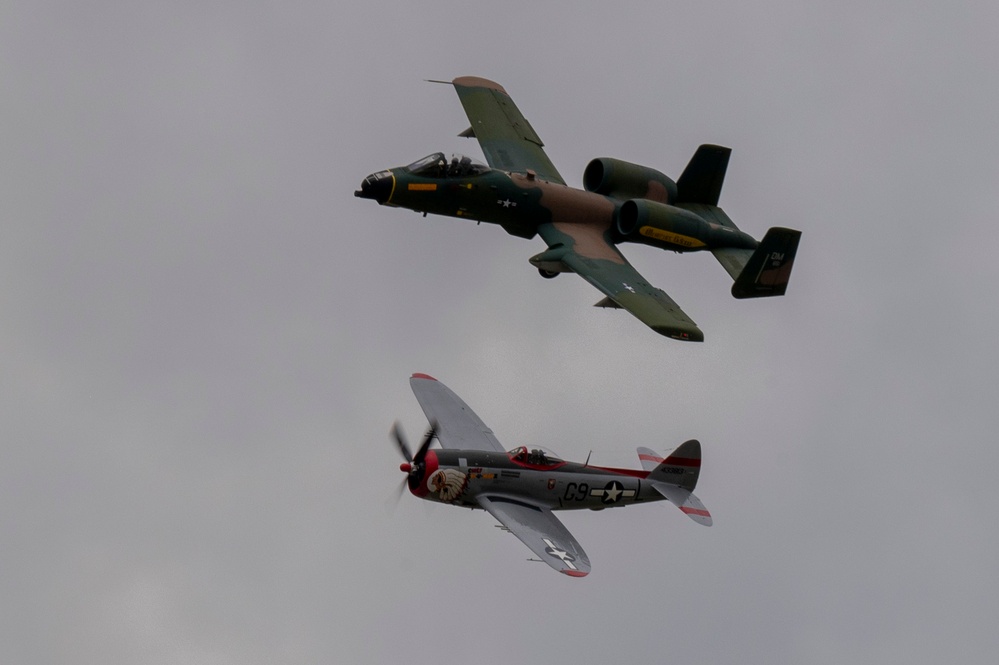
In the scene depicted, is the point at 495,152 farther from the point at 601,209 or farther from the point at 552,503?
the point at 552,503

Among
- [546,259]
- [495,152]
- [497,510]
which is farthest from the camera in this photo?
[495,152]

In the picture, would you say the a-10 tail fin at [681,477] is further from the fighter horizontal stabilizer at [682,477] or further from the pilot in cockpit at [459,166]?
the pilot in cockpit at [459,166]

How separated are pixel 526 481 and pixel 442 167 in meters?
10.9

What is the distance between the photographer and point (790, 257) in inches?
2475

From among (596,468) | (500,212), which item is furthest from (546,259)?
(596,468)

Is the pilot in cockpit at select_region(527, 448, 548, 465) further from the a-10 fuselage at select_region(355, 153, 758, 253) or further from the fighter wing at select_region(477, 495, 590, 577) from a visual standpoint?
the a-10 fuselage at select_region(355, 153, 758, 253)

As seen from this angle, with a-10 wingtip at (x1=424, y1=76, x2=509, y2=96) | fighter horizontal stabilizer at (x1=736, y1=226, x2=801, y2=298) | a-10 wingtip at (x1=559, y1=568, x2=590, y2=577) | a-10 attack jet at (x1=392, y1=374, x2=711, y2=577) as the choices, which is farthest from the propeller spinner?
a-10 wingtip at (x1=424, y1=76, x2=509, y2=96)

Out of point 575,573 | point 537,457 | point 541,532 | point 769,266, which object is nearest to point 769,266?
point 769,266

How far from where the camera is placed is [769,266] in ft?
205

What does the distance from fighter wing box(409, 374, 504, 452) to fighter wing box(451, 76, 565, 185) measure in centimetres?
808

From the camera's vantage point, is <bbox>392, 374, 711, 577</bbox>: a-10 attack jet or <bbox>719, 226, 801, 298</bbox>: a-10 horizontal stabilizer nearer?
<bbox>392, 374, 711, 577</bbox>: a-10 attack jet

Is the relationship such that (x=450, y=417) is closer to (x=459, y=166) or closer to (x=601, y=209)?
(x=459, y=166)

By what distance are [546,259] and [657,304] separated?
4159 millimetres

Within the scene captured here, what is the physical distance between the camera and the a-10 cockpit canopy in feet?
208
